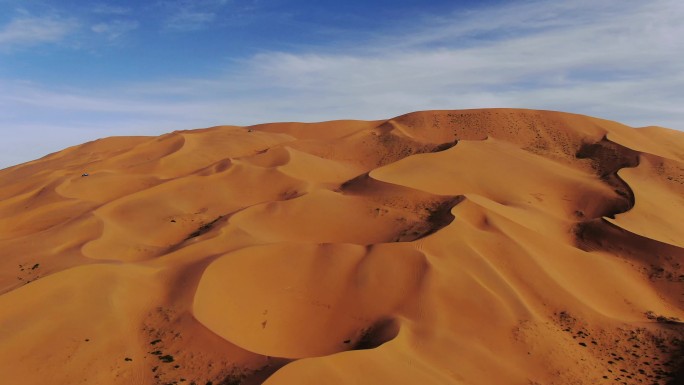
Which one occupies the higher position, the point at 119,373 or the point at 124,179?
the point at 124,179

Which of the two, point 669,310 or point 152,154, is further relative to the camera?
point 152,154

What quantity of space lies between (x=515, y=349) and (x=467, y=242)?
4.39 metres

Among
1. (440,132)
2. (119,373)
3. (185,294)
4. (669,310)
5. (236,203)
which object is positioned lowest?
(669,310)

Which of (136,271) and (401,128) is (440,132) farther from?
(136,271)

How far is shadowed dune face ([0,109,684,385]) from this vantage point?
32.4 feet

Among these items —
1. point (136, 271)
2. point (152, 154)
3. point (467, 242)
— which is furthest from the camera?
point (152, 154)

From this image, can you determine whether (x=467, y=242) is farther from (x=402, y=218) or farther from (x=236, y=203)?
(x=236, y=203)

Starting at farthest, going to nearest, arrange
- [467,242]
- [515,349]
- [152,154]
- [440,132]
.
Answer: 1. [152,154]
2. [440,132]
3. [467,242]
4. [515,349]

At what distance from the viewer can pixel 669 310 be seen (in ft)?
44.4

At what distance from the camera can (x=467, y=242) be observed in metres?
14.6

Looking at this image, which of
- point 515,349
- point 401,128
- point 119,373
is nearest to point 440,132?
point 401,128

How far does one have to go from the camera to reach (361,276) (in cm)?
1297

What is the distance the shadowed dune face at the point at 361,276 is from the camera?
389 inches

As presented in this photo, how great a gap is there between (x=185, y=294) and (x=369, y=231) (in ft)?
23.5
